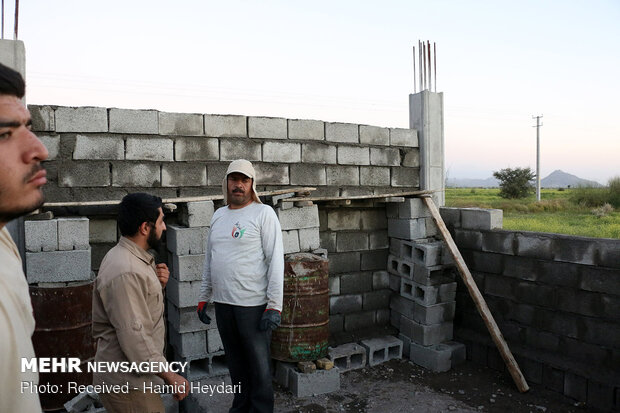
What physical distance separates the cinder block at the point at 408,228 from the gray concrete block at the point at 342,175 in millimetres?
838

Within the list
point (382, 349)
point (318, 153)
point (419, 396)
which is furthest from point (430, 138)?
point (419, 396)

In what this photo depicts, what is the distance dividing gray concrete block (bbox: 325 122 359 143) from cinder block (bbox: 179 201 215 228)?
1.88m

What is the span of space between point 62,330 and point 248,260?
5.71 ft

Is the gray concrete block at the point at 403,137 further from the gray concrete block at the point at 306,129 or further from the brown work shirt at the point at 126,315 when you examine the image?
the brown work shirt at the point at 126,315

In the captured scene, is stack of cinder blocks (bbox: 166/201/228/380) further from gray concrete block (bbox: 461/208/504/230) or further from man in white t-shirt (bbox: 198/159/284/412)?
gray concrete block (bbox: 461/208/504/230)

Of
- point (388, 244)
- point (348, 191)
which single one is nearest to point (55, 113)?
point (348, 191)

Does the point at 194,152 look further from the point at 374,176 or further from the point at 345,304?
the point at 345,304

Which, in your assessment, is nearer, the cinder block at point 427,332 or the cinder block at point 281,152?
the cinder block at point 281,152

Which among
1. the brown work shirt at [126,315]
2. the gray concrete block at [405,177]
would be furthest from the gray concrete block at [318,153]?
the brown work shirt at [126,315]

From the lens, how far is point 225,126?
5102mm

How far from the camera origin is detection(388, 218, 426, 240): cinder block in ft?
19.9

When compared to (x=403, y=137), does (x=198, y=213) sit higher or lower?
lower

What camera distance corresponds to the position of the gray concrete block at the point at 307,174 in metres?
5.55

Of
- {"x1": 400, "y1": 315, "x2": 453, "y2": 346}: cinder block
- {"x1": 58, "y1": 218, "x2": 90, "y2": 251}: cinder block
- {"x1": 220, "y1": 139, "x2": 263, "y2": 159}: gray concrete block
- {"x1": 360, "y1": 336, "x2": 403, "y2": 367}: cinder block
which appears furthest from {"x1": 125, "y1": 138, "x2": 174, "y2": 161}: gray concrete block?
{"x1": 400, "y1": 315, "x2": 453, "y2": 346}: cinder block
